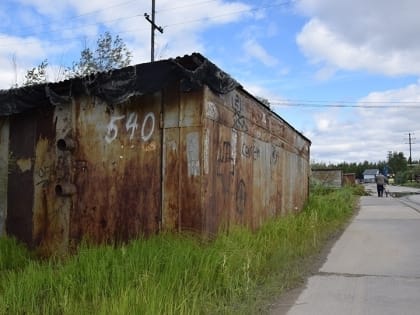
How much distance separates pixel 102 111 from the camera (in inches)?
313

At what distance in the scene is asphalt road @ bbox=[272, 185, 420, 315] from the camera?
5.29 metres

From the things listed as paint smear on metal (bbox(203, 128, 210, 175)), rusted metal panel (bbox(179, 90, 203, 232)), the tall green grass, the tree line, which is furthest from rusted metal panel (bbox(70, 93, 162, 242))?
the tree line

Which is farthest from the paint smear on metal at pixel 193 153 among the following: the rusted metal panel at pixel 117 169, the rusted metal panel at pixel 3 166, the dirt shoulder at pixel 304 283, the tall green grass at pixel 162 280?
the rusted metal panel at pixel 3 166

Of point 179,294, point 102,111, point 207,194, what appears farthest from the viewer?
Result: point 102,111

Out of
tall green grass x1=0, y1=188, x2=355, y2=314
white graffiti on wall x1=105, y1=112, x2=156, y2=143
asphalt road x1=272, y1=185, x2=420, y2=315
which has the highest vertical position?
white graffiti on wall x1=105, y1=112, x2=156, y2=143

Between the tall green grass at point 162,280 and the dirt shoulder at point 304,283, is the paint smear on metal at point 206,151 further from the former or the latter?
the dirt shoulder at point 304,283

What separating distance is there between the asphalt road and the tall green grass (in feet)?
1.35

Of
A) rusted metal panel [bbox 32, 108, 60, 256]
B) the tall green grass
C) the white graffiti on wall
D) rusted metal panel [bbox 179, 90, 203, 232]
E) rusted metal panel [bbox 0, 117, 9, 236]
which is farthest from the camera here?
rusted metal panel [bbox 0, 117, 9, 236]

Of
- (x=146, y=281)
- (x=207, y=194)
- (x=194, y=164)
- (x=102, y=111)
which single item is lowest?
(x=146, y=281)

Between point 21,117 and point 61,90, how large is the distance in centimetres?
138

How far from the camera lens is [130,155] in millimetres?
7578

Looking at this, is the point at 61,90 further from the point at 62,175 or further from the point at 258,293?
the point at 258,293

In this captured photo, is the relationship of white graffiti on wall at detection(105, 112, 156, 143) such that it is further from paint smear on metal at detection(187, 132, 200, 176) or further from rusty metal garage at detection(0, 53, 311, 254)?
paint smear on metal at detection(187, 132, 200, 176)

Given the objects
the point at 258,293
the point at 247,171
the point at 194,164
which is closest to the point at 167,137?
the point at 194,164
